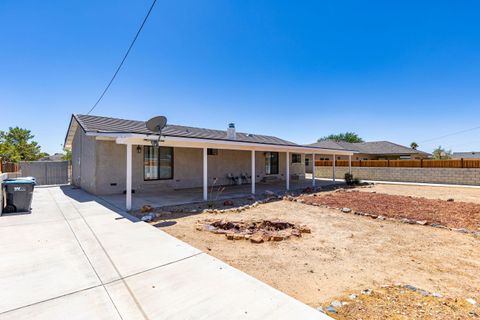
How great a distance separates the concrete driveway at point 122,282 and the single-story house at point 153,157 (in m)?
3.17

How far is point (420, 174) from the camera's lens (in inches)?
693

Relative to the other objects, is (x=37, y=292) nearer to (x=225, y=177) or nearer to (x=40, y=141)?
(x=225, y=177)

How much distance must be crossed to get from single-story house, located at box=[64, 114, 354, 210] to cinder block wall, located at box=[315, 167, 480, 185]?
6.04 metres

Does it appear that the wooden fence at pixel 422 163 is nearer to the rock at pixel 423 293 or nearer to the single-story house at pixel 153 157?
the single-story house at pixel 153 157

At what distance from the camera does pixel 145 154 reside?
11.3 metres

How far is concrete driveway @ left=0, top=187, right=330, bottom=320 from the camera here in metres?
2.32

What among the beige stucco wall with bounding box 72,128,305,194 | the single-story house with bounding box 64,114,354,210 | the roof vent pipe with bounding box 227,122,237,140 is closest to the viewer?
the single-story house with bounding box 64,114,354,210

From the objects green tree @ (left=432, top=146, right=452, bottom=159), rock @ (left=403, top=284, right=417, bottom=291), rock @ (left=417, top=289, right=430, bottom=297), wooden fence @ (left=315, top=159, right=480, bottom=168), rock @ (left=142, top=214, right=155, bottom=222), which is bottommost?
rock @ (left=403, top=284, right=417, bottom=291)

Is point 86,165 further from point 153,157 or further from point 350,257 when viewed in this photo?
point 350,257

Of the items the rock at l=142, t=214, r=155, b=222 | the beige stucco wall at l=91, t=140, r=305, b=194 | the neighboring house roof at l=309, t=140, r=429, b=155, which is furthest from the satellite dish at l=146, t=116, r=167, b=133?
the neighboring house roof at l=309, t=140, r=429, b=155

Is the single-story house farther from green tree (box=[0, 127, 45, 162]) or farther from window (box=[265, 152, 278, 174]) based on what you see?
green tree (box=[0, 127, 45, 162])

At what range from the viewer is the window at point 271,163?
56.1ft

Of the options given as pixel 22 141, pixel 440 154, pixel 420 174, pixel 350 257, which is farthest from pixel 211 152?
pixel 440 154

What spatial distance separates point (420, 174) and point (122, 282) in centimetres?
2162
